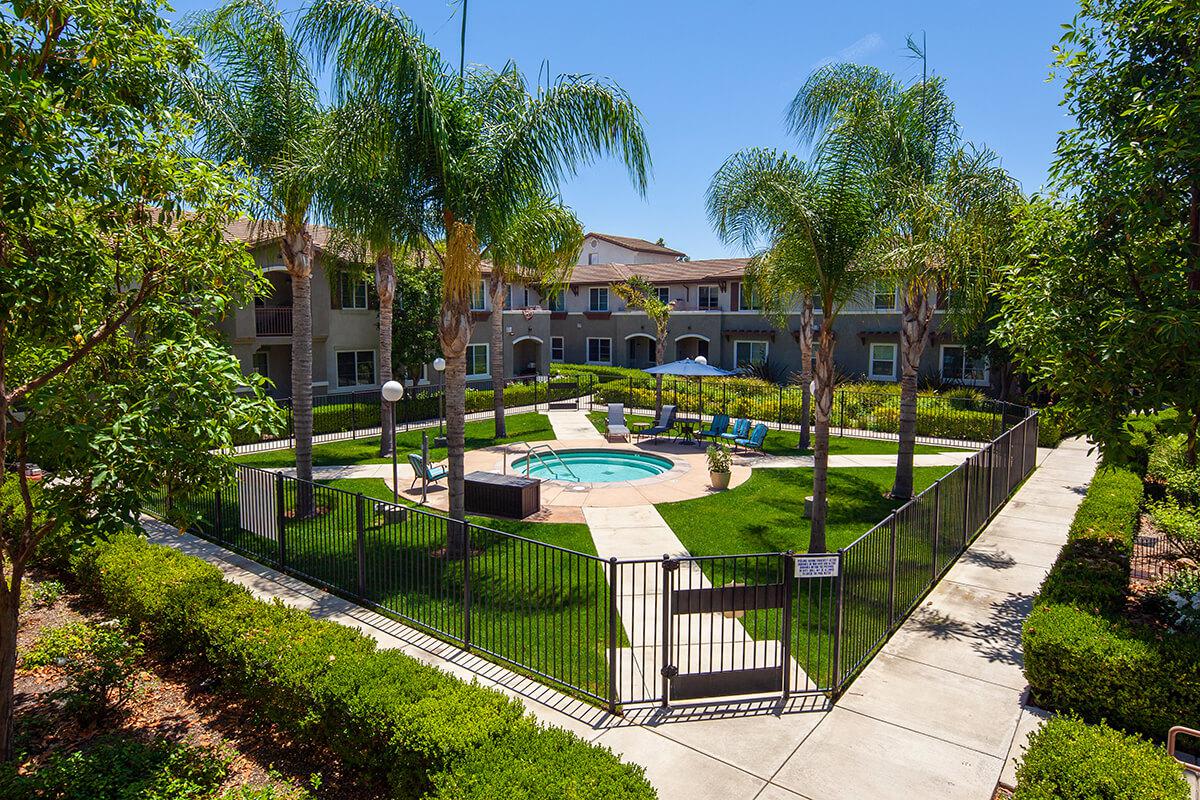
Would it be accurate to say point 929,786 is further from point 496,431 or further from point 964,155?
point 496,431

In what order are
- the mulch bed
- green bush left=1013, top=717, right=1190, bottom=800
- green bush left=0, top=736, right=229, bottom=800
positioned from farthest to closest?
the mulch bed
green bush left=0, top=736, right=229, bottom=800
green bush left=1013, top=717, right=1190, bottom=800

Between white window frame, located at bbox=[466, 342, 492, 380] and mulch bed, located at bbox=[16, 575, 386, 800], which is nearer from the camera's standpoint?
mulch bed, located at bbox=[16, 575, 386, 800]

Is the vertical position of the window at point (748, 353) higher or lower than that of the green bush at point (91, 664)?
higher

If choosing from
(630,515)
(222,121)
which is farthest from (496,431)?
(222,121)

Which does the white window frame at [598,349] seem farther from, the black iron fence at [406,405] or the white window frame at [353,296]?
the white window frame at [353,296]

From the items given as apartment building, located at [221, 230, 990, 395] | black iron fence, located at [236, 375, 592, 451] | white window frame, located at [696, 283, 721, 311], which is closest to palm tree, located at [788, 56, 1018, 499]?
apartment building, located at [221, 230, 990, 395]

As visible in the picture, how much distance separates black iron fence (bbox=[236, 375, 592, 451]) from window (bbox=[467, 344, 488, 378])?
0.49 m

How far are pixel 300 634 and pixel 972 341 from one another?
88.1 feet

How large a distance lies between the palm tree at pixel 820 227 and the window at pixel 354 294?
18.6 meters

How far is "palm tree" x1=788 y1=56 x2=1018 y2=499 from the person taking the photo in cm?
1165

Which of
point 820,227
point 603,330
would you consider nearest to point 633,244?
point 603,330

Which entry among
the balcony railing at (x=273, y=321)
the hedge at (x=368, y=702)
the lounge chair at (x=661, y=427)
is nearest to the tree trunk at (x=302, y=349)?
the hedge at (x=368, y=702)

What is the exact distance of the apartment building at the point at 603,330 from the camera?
83.6ft

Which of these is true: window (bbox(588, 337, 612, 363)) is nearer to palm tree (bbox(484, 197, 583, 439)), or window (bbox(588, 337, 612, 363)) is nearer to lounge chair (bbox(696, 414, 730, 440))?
palm tree (bbox(484, 197, 583, 439))
